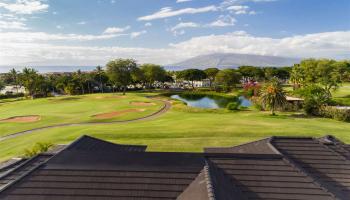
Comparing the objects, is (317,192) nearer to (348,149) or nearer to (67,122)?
(348,149)

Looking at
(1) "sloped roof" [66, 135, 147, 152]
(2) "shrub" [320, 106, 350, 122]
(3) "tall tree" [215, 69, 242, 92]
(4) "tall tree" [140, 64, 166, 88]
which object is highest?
→ (4) "tall tree" [140, 64, 166, 88]

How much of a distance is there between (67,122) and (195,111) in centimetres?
Answer: 2573

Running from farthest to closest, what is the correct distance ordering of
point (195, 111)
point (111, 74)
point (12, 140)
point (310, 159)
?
1. point (111, 74)
2. point (195, 111)
3. point (12, 140)
4. point (310, 159)

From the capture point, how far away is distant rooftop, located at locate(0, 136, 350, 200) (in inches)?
500

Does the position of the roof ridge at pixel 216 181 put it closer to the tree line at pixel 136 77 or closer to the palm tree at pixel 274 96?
the palm tree at pixel 274 96

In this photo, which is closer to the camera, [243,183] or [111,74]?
[243,183]

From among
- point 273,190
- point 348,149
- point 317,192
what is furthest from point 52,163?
point 348,149

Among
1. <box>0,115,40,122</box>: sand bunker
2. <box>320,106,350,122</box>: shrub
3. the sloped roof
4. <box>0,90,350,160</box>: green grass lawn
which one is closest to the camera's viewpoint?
the sloped roof

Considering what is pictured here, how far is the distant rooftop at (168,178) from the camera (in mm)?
12703

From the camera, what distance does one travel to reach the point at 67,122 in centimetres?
5097

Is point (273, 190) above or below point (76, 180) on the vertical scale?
below

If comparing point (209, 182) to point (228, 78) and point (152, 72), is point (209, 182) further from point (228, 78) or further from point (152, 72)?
point (152, 72)

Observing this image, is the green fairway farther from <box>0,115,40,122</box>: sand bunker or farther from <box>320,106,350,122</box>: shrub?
<box>320,106,350,122</box>: shrub

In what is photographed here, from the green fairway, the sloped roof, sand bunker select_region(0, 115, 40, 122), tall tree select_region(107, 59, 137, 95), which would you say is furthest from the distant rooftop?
tall tree select_region(107, 59, 137, 95)
